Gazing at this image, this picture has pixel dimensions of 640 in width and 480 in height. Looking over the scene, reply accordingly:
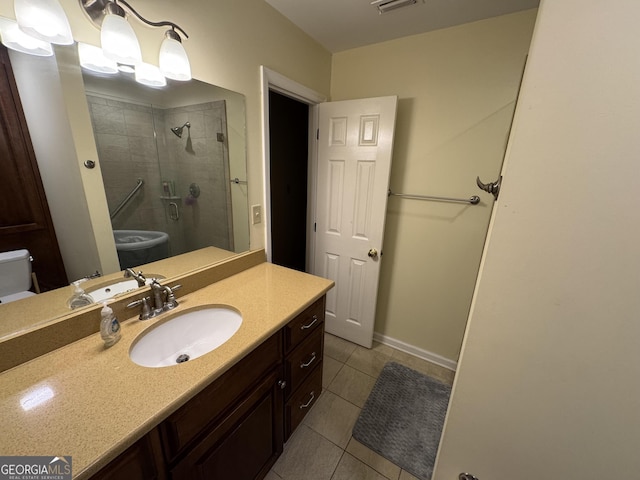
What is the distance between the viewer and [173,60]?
998 millimetres

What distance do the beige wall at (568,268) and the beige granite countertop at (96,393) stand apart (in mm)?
791

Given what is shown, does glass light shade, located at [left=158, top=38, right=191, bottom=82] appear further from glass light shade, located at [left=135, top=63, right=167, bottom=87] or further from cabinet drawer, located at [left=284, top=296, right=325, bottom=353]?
cabinet drawer, located at [left=284, top=296, right=325, bottom=353]

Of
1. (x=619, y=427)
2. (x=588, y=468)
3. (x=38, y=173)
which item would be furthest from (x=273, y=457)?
(x=38, y=173)

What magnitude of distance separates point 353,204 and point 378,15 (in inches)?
44.6

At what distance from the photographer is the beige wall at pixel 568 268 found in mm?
532

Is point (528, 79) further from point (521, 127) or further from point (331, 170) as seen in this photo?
point (331, 170)

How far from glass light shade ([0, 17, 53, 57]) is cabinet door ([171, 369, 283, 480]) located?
130 cm

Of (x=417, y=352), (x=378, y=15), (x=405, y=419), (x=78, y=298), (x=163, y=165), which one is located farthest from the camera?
(x=417, y=352)

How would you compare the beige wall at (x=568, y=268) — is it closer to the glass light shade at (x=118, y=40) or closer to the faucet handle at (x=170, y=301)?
the faucet handle at (x=170, y=301)

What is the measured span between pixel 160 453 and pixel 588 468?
47.5 inches

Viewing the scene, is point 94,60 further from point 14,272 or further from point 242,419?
point 242,419

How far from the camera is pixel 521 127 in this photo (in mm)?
613

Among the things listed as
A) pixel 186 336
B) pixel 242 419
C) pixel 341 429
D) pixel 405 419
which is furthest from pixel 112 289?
pixel 405 419

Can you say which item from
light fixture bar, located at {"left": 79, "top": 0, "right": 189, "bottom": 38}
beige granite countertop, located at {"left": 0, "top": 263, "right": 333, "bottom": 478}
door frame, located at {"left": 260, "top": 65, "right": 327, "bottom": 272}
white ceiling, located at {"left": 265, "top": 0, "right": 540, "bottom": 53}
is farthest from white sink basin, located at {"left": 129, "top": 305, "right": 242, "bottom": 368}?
white ceiling, located at {"left": 265, "top": 0, "right": 540, "bottom": 53}
